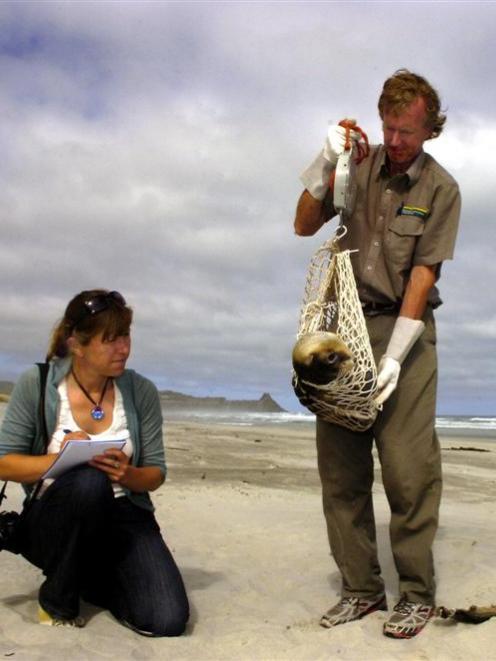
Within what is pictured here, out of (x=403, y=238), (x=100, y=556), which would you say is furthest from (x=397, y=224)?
(x=100, y=556)

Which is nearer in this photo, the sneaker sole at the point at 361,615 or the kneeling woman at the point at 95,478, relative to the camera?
the kneeling woman at the point at 95,478

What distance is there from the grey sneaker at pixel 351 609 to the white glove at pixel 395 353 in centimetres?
106

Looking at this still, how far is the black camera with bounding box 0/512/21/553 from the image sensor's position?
3.53 m

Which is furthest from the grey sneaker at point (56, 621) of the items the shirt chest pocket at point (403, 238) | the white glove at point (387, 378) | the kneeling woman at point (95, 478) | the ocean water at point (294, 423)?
the ocean water at point (294, 423)

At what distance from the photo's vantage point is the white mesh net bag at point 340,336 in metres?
3.39

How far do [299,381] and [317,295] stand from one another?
1.70 feet

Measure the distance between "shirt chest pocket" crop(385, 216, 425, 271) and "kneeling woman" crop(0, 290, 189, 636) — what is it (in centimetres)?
132

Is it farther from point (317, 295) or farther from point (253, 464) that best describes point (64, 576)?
point (253, 464)

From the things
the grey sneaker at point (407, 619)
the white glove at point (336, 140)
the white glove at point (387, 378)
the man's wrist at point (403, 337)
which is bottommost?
the grey sneaker at point (407, 619)

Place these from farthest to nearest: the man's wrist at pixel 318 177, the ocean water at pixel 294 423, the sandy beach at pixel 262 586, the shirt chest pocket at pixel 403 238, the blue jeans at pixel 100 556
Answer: the ocean water at pixel 294 423 → the man's wrist at pixel 318 177 → the shirt chest pocket at pixel 403 238 → the blue jeans at pixel 100 556 → the sandy beach at pixel 262 586

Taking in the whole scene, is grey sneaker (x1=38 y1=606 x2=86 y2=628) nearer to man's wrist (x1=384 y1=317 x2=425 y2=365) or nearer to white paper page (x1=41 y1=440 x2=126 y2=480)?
white paper page (x1=41 y1=440 x2=126 y2=480)

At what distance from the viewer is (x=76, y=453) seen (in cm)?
337

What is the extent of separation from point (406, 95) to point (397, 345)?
1.15 meters

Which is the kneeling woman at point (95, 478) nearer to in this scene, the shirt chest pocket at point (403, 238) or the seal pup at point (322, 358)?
the seal pup at point (322, 358)
